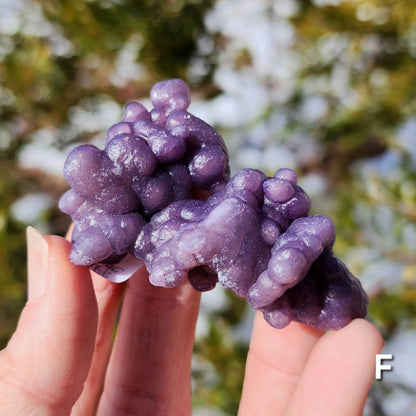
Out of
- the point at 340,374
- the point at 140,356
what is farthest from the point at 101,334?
the point at 340,374

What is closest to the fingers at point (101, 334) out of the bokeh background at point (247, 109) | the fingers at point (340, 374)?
the fingers at point (340, 374)

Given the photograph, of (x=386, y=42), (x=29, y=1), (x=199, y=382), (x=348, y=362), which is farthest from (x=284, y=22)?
(x=348, y=362)

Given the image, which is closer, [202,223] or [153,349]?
[202,223]

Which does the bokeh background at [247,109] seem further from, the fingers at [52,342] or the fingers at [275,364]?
the fingers at [52,342]

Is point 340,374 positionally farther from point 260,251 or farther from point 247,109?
point 247,109

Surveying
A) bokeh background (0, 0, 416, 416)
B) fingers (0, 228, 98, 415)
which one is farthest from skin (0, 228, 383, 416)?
bokeh background (0, 0, 416, 416)

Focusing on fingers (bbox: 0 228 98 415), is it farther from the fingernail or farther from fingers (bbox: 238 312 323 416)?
fingers (bbox: 238 312 323 416)

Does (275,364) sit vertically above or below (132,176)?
below
